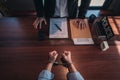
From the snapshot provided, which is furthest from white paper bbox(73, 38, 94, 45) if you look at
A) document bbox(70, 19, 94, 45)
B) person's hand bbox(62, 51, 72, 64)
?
person's hand bbox(62, 51, 72, 64)

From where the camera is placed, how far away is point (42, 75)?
0.94 m

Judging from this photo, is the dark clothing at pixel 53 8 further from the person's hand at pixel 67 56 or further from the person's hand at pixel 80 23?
the person's hand at pixel 67 56

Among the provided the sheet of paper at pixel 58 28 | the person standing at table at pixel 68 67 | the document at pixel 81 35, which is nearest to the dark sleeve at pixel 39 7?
the sheet of paper at pixel 58 28

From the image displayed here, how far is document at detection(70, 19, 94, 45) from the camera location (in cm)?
117

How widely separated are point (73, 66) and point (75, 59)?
0.27 ft

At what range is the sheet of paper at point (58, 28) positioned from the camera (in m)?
1.20

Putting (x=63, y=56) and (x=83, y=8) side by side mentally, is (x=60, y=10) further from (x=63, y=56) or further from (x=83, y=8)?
(x=63, y=56)

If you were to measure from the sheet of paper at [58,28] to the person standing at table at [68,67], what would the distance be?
167mm

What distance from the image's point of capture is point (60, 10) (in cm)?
131

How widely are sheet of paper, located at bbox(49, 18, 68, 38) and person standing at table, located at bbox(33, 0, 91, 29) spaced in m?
0.06

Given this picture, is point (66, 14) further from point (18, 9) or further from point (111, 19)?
point (18, 9)

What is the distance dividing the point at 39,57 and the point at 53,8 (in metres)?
0.45

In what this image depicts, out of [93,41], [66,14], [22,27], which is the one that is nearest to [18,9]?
[22,27]

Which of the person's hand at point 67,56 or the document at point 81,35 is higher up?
the document at point 81,35
